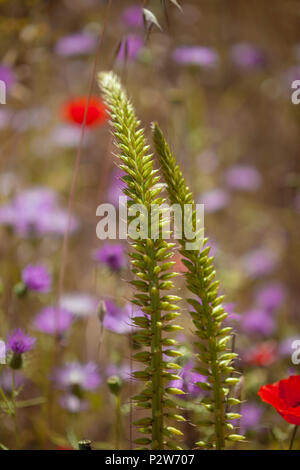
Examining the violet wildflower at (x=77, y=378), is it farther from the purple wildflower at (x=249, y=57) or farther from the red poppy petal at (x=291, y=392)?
Answer: the purple wildflower at (x=249, y=57)

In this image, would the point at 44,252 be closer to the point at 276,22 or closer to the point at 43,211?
the point at 43,211

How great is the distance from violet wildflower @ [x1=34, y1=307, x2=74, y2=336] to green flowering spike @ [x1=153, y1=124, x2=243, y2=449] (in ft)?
1.29

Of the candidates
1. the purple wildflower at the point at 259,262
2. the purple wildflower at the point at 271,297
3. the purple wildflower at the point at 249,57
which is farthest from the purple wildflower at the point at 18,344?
the purple wildflower at the point at 249,57

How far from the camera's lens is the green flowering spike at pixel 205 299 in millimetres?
443

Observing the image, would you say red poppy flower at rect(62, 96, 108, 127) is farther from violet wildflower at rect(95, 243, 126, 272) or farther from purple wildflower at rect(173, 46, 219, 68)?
violet wildflower at rect(95, 243, 126, 272)

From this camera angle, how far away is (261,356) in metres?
0.88

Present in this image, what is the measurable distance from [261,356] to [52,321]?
0.35m

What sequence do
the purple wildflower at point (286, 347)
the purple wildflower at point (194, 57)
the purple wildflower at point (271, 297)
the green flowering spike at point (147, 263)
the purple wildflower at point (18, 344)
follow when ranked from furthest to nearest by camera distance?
1. the purple wildflower at point (194, 57)
2. the purple wildflower at point (271, 297)
3. the purple wildflower at point (286, 347)
4. the purple wildflower at point (18, 344)
5. the green flowering spike at point (147, 263)

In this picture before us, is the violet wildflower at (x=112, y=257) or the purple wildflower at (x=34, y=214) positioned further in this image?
the purple wildflower at (x=34, y=214)

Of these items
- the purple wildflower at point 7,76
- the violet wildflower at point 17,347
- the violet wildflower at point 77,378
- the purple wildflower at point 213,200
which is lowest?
the violet wildflower at point 77,378

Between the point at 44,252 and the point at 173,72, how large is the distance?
95 centimetres

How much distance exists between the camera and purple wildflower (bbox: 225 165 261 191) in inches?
59.4

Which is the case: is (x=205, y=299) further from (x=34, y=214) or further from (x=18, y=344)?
(x=34, y=214)
